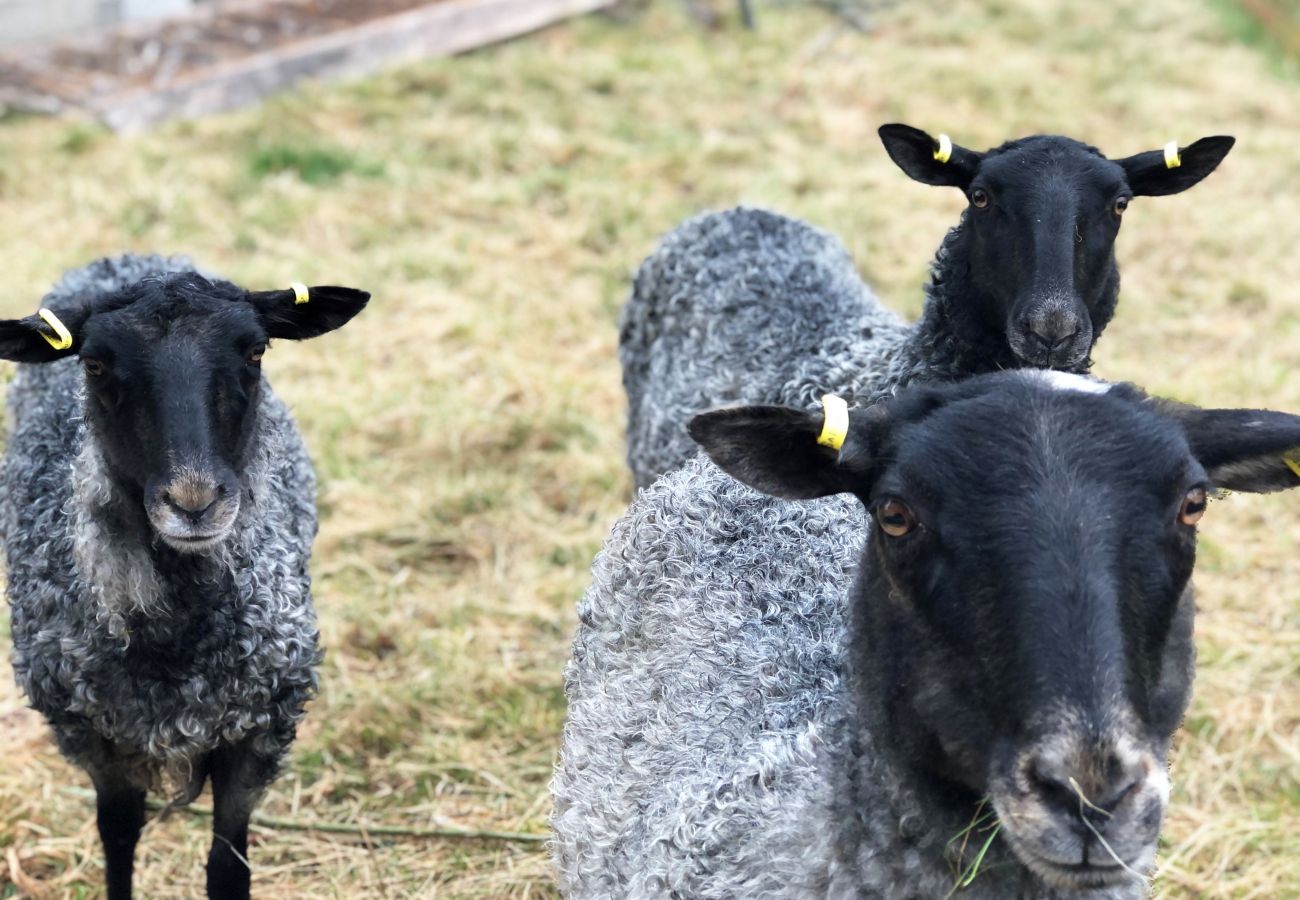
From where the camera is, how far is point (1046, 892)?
236 cm

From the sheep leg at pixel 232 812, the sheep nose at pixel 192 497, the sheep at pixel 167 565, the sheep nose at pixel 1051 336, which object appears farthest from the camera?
the sheep nose at pixel 1051 336

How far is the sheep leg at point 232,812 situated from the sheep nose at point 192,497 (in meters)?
0.80

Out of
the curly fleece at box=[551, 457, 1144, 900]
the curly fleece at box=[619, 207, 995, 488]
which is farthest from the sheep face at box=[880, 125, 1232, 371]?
the curly fleece at box=[551, 457, 1144, 900]

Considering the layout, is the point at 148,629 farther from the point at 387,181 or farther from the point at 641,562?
the point at 387,181

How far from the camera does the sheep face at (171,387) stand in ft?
11.1

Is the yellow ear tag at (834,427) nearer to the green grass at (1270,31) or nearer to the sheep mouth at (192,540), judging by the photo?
the sheep mouth at (192,540)

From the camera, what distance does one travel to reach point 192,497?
3346mm

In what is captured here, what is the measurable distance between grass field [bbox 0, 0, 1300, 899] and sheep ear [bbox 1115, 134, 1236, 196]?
1.82 m

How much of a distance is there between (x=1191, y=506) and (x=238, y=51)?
10711mm

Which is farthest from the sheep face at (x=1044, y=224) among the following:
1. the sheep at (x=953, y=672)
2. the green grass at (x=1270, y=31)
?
the green grass at (x=1270, y=31)

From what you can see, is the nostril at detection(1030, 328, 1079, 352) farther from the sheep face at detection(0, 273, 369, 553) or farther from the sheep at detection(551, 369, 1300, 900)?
the sheep face at detection(0, 273, 369, 553)

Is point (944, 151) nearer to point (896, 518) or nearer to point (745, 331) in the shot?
point (745, 331)

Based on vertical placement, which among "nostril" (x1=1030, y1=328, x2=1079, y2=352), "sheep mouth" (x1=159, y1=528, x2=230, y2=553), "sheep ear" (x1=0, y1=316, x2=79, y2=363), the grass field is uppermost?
"nostril" (x1=1030, y1=328, x2=1079, y2=352)

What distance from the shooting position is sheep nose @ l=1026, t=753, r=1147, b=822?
1.99 m
